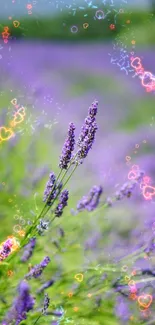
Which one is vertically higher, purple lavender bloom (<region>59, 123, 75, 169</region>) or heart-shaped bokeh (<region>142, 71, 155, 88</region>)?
heart-shaped bokeh (<region>142, 71, 155, 88</region>)

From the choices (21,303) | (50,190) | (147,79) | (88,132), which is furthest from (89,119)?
(147,79)

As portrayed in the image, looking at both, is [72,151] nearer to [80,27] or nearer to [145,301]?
[145,301]

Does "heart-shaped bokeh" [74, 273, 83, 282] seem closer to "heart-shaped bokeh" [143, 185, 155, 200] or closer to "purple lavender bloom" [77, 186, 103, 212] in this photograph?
"purple lavender bloom" [77, 186, 103, 212]

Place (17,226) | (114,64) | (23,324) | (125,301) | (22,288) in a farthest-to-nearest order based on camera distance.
Result: (114,64), (17,226), (125,301), (23,324), (22,288)

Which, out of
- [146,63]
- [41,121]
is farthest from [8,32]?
[146,63]

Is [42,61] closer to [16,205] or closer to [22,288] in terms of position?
[16,205]

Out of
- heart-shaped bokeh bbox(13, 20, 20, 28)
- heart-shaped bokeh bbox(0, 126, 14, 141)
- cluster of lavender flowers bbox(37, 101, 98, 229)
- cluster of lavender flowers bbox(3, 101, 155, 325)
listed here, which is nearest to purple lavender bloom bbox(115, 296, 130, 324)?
cluster of lavender flowers bbox(3, 101, 155, 325)
